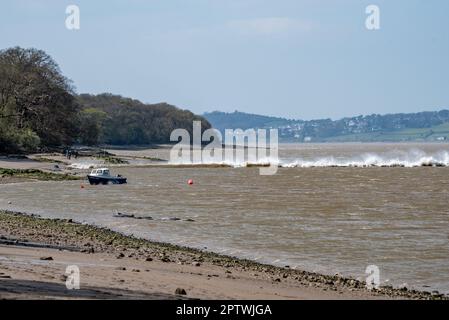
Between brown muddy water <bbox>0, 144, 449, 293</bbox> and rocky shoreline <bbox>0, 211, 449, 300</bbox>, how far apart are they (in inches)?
57.7

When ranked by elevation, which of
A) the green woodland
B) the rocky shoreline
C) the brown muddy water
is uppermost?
the green woodland

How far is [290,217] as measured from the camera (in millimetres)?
38594

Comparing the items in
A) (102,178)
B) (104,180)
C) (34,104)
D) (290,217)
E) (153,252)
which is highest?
(34,104)

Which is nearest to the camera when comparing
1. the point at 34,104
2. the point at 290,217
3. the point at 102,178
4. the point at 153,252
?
the point at 153,252

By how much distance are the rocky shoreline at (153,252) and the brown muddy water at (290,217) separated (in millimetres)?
1466

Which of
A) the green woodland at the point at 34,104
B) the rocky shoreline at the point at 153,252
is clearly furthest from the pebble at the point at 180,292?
the green woodland at the point at 34,104

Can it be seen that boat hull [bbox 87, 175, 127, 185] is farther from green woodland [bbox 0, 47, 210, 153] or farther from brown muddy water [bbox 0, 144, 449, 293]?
green woodland [bbox 0, 47, 210, 153]

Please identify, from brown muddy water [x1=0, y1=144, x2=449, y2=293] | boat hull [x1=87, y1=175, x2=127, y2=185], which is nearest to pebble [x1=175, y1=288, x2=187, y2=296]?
brown muddy water [x1=0, y1=144, x2=449, y2=293]

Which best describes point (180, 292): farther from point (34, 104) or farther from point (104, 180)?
point (34, 104)

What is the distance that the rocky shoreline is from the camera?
19438 mm

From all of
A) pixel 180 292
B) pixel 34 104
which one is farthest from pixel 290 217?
pixel 34 104

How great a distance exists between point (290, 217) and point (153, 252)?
593 inches
